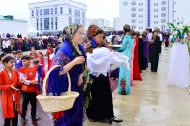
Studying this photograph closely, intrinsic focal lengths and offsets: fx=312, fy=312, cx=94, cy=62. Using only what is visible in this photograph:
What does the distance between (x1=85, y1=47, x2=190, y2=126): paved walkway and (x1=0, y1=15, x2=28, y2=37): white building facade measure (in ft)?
135

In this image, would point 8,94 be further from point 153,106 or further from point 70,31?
point 153,106

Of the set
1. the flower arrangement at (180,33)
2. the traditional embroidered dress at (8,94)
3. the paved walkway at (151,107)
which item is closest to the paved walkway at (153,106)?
the paved walkway at (151,107)

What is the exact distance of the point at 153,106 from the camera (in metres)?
6.90

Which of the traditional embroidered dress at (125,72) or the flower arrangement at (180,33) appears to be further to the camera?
the flower arrangement at (180,33)

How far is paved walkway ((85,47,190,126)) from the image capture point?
228 inches

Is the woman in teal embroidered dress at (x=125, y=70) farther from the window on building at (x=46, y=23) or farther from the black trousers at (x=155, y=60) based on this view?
the window on building at (x=46, y=23)

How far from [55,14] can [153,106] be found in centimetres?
10303

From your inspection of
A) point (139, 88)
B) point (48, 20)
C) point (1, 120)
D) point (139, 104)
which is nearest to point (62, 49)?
point (1, 120)

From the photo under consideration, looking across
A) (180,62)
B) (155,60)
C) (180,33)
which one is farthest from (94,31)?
(155,60)

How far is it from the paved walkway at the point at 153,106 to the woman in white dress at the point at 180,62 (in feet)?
1.10

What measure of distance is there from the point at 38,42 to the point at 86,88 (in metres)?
30.3

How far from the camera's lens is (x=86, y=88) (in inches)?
161

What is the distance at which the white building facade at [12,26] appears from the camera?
155ft

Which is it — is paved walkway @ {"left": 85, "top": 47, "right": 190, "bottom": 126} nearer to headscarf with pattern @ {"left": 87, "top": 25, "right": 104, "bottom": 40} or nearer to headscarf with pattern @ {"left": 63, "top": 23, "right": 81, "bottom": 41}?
headscarf with pattern @ {"left": 87, "top": 25, "right": 104, "bottom": 40}
